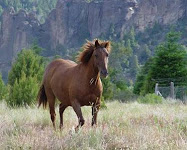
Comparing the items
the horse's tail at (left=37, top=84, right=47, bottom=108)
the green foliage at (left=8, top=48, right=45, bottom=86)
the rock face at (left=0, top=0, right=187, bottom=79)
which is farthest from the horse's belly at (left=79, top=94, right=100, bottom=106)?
the rock face at (left=0, top=0, right=187, bottom=79)

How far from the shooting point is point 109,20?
10019 cm

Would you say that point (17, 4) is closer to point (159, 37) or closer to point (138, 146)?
point (159, 37)

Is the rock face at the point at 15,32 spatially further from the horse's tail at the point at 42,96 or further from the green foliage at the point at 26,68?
the horse's tail at the point at 42,96

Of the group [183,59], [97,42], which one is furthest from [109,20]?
[97,42]

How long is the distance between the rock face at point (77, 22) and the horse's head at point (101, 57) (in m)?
86.9

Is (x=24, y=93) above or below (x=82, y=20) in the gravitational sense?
below

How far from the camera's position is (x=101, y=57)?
471cm

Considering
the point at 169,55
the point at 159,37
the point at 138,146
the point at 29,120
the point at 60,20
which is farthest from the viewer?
the point at 60,20

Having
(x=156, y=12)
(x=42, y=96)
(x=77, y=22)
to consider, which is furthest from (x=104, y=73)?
(x=77, y=22)

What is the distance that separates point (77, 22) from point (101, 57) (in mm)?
105762

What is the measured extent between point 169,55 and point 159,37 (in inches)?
2395

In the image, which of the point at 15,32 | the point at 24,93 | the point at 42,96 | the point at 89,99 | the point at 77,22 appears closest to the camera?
the point at 89,99

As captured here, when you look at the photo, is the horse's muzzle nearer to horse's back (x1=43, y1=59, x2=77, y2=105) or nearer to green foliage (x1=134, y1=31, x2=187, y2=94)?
horse's back (x1=43, y1=59, x2=77, y2=105)

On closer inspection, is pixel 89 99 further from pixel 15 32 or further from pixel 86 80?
pixel 15 32
